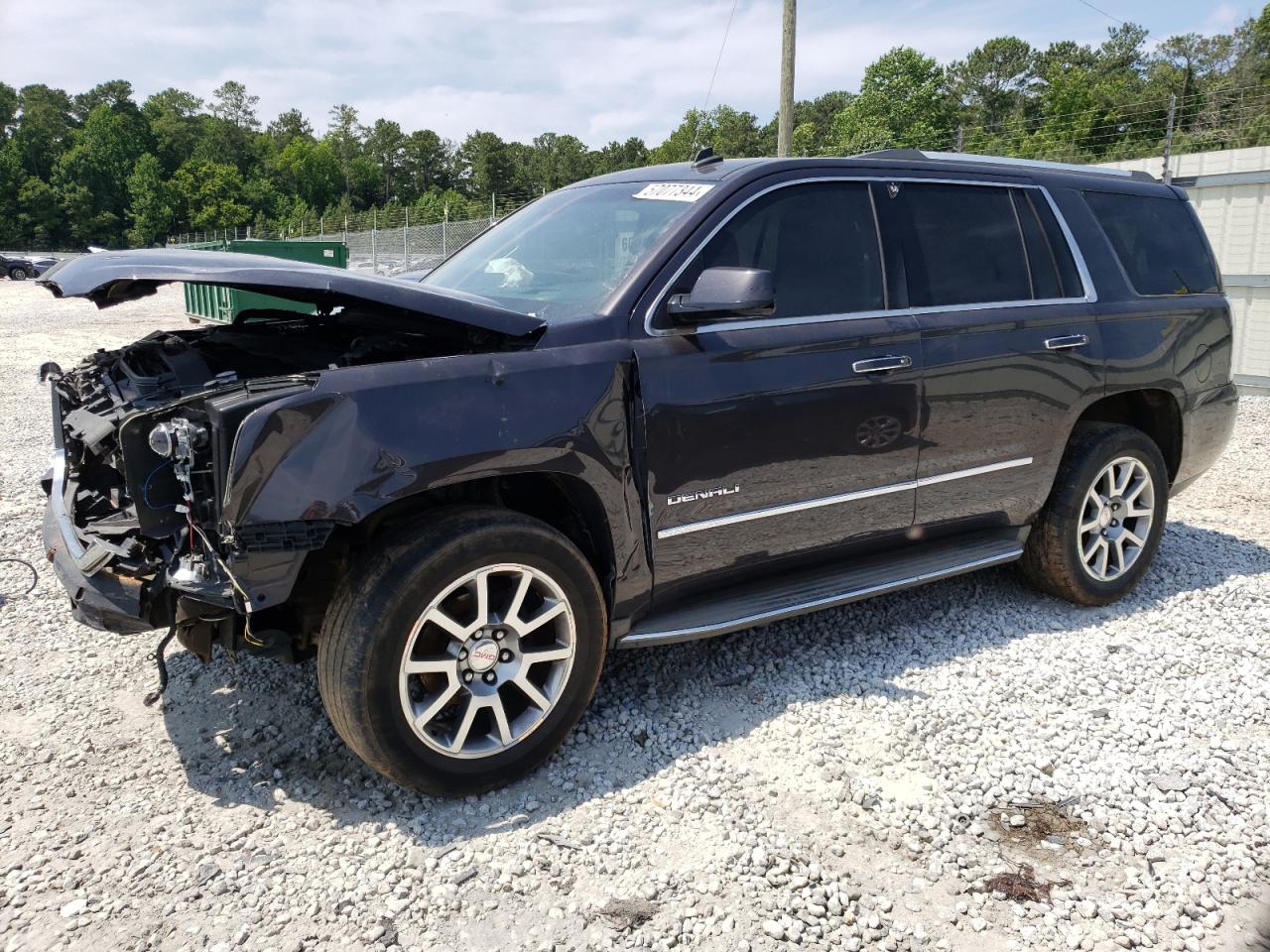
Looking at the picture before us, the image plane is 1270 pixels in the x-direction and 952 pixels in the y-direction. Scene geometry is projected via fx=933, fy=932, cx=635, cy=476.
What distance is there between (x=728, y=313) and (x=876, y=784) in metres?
1.66

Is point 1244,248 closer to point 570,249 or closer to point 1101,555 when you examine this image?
A: point 1101,555

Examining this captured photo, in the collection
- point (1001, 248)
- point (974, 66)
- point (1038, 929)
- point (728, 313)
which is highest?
point (974, 66)

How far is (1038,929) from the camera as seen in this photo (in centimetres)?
246

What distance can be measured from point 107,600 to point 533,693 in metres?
1.31

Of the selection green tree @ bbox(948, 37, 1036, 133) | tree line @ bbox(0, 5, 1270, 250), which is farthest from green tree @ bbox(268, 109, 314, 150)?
green tree @ bbox(948, 37, 1036, 133)

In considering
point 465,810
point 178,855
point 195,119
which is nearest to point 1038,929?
point 465,810

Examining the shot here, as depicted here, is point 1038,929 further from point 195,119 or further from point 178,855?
point 195,119

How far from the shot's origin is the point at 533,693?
9.81 ft

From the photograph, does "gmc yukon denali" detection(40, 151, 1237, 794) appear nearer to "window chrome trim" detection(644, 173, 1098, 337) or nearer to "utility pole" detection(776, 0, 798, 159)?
"window chrome trim" detection(644, 173, 1098, 337)

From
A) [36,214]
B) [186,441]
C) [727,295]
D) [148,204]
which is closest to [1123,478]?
[727,295]

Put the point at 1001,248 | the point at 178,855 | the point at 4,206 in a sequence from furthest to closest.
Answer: the point at 4,206, the point at 1001,248, the point at 178,855

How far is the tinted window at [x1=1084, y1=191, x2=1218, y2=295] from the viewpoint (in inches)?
178

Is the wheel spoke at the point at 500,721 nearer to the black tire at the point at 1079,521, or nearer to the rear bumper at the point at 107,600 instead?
the rear bumper at the point at 107,600

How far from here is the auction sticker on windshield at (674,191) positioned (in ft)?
11.4
